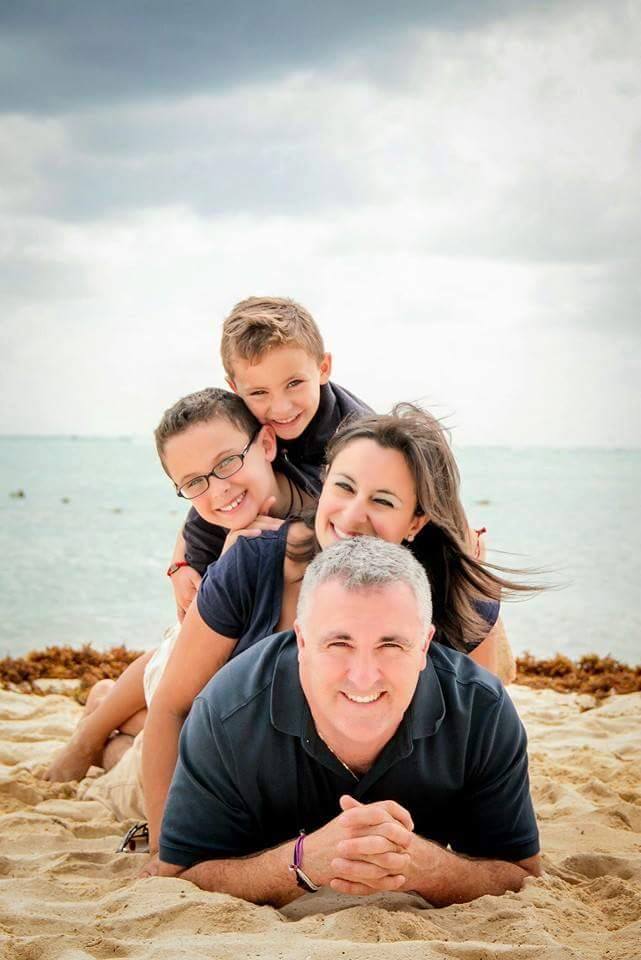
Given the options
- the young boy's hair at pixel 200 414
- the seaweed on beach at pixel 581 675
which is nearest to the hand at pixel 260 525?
the young boy's hair at pixel 200 414

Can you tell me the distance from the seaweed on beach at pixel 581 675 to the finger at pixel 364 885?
5040 millimetres

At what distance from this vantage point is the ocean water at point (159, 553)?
1098cm

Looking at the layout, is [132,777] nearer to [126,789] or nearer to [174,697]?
[126,789]

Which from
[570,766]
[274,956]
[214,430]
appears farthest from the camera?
[570,766]

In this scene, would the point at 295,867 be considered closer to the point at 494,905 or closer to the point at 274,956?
the point at 274,956

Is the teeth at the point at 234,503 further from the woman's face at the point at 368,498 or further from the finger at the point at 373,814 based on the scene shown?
the finger at the point at 373,814

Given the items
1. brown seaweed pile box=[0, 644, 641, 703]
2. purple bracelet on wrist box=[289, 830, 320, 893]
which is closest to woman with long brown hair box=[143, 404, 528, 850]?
purple bracelet on wrist box=[289, 830, 320, 893]

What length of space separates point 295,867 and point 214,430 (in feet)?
6.14

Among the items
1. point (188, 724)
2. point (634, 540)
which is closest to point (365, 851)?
point (188, 724)

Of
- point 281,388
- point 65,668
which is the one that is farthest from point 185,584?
point 65,668

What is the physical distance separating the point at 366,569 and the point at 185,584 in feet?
5.97

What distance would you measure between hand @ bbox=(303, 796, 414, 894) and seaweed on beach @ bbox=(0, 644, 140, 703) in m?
4.79

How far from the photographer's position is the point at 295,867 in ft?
9.96

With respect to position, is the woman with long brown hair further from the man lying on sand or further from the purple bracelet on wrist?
the purple bracelet on wrist
